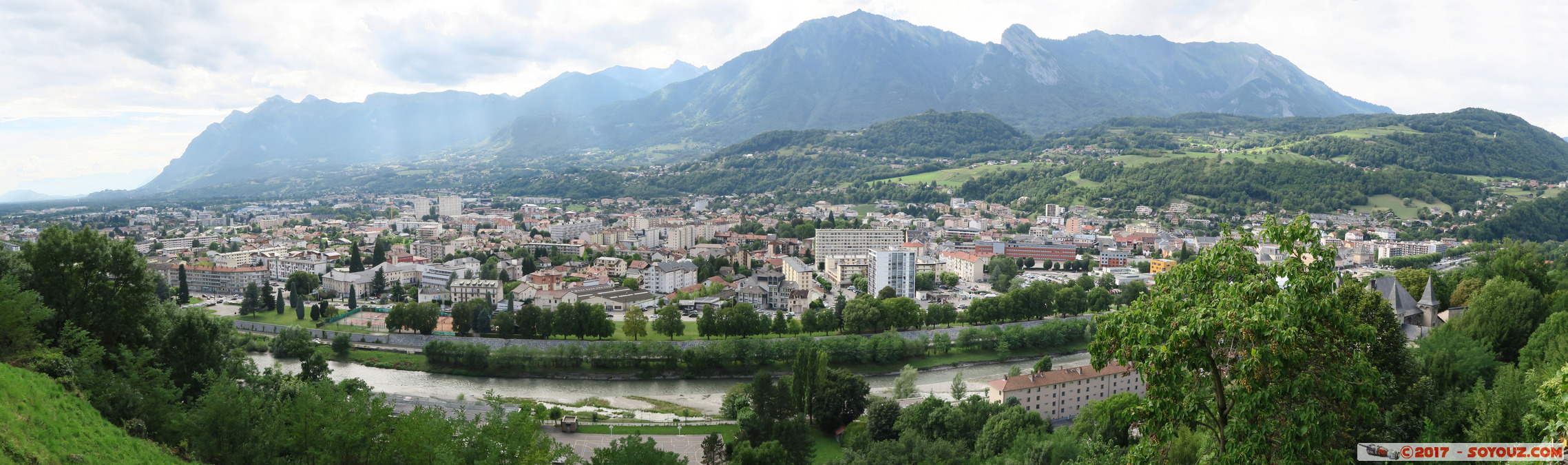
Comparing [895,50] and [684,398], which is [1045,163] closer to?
[684,398]

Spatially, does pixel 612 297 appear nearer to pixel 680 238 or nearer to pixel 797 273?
pixel 797 273

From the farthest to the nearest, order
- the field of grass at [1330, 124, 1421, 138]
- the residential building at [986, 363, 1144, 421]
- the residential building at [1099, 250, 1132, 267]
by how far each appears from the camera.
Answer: the field of grass at [1330, 124, 1421, 138], the residential building at [1099, 250, 1132, 267], the residential building at [986, 363, 1144, 421]

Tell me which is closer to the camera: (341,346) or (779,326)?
(341,346)

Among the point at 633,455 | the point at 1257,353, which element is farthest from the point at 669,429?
the point at 1257,353

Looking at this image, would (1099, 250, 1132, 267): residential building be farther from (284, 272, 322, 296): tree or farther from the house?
(284, 272, 322, 296): tree

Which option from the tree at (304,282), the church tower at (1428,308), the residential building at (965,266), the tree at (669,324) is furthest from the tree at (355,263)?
the church tower at (1428,308)

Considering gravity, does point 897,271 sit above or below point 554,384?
above

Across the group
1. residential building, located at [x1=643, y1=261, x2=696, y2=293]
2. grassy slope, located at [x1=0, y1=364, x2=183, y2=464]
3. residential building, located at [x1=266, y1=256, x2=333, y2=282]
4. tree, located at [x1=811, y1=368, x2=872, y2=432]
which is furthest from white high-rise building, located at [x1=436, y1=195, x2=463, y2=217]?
grassy slope, located at [x1=0, y1=364, x2=183, y2=464]
